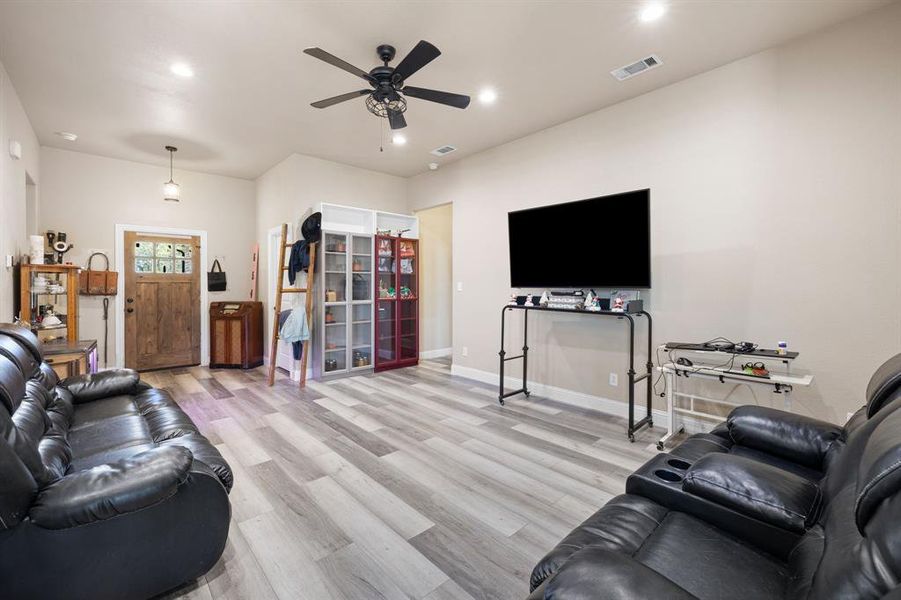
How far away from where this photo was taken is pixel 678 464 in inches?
68.0

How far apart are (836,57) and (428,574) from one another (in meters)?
4.19

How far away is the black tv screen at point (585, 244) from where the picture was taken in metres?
3.47

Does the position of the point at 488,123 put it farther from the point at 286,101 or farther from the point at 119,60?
the point at 119,60

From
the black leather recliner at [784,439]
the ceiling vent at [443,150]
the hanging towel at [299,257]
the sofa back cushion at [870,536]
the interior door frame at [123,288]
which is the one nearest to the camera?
the sofa back cushion at [870,536]

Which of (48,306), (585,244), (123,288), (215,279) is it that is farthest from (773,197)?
(123,288)

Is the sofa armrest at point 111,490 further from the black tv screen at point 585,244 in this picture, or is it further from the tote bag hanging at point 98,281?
the tote bag hanging at point 98,281

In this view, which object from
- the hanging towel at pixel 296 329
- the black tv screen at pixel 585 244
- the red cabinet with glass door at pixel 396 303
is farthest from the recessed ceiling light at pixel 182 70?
the black tv screen at pixel 585 244

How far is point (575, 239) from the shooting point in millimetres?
3877

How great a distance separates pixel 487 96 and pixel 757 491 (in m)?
3.61

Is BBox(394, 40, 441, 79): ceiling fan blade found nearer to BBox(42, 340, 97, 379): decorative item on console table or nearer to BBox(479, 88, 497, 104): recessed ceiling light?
BBox(479, 88, 497, 104): recessed ceiling light

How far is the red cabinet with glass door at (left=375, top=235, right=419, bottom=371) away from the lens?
6.04 meters

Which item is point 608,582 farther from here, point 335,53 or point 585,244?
point 335,53

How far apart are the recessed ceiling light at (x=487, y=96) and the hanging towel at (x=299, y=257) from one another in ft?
9.73

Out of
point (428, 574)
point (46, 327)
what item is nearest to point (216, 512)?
point (428, 574)
